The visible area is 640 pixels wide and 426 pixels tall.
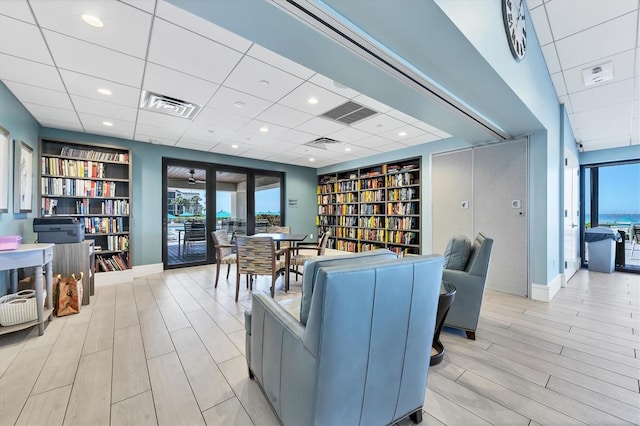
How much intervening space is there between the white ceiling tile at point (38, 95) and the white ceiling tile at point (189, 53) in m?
1.62

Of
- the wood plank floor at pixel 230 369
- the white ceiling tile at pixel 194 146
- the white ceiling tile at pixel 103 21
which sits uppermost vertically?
the white ceiling tile at pixel 103 21

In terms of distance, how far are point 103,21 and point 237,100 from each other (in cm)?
139

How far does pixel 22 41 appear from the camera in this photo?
A: 2.02m

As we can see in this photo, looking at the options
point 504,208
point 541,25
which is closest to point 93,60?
point 541,25

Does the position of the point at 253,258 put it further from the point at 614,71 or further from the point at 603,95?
the point at 603,95

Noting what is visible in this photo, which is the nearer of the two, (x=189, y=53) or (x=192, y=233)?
(x=189, y=53)

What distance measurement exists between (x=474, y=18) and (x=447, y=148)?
3.17 metres

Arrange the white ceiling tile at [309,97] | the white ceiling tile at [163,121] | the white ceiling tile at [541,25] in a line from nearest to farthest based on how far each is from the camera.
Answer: the white ceiling tile at [541,25] → the white ceiling tile at [309,97] → the white ceiling tile at [163,121]

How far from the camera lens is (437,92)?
2.27 meters

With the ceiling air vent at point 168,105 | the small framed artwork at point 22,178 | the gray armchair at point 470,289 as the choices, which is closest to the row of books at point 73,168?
the small framed artwork at point 22,178

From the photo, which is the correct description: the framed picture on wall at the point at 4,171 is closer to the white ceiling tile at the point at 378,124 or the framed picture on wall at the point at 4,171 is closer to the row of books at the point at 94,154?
the row of books at the point at 94,154

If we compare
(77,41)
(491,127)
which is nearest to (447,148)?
(491,127)

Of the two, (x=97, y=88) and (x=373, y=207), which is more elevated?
(x=97, y=88)

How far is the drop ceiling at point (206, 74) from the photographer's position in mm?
1891
